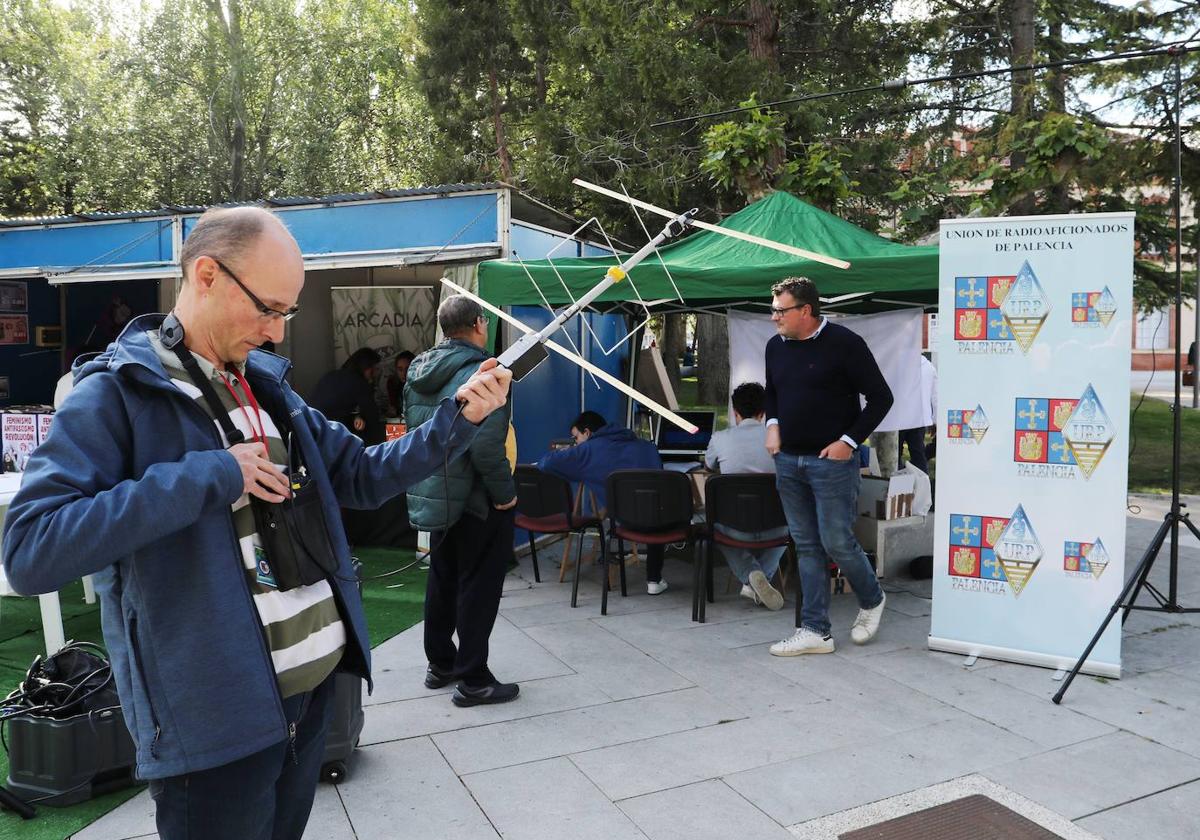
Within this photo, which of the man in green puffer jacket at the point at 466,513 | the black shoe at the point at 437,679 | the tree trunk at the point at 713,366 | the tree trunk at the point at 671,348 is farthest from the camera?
the tree trunk at the point at 671,348

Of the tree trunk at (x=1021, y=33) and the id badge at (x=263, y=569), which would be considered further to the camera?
the tree trunk at (x=1021, y=33)

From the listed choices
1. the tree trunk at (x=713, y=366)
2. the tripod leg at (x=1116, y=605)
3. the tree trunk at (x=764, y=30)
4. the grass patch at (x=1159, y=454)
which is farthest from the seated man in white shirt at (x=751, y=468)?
the tree trunk at (x=713, y=366)

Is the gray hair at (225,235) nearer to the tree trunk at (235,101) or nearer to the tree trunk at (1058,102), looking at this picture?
the tree trunk at (1058,102)

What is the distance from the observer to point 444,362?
157 inches

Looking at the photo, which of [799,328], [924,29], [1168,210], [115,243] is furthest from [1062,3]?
[115,243]

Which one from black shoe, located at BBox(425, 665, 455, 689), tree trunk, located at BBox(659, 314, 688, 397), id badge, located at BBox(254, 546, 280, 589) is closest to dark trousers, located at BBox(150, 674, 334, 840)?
id badge, located at BBox(254, 546, 280, 589)

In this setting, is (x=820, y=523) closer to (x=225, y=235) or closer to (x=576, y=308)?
(x=576, y=308)

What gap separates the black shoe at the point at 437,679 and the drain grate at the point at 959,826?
203cm

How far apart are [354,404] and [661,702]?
4525mm

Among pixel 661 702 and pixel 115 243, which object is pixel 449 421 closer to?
pixel 661 702

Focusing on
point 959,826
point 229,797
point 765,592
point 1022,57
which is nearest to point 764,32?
point 1022,57

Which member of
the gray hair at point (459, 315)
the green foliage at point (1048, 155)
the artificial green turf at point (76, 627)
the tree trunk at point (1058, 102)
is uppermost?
the tree trunk at point (1058, 102)

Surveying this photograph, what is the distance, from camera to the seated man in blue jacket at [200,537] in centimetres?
136

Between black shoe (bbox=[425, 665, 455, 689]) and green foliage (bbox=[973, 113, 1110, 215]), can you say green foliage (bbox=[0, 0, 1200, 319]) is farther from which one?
black shoe (bbox=[425, 665, 455, 689])
